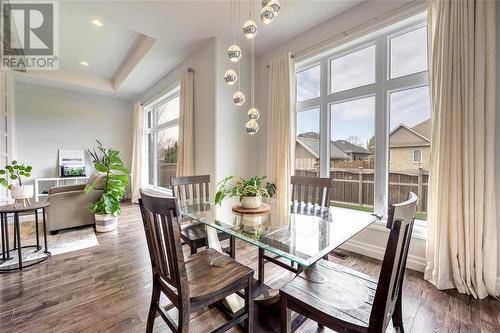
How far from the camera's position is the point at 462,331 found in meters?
1.43

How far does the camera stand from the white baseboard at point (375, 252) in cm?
220

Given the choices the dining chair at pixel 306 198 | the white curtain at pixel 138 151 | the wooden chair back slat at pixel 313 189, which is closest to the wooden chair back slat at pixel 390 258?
the dining chair at pixel 306 198

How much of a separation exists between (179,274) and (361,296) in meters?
0.96

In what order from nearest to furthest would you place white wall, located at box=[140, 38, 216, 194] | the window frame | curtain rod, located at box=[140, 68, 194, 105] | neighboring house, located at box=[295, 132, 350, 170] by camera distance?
neighboring house, located at box=[295, 132, 350, 170] → white wall, located at box=[140, 38, 216, 194] → curtain rod, located at box=[140, 68, 194, 105] → the window frame

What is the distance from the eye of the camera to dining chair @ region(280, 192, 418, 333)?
33.3 inches

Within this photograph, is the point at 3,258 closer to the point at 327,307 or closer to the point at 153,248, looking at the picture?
the point at 153,248

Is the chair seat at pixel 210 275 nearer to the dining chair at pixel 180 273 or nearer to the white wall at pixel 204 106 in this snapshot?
the dining chair at pixel 180 273

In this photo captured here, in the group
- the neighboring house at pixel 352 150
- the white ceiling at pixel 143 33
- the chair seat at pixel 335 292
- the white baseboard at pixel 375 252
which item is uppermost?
the white ceiling at pixel 143 33

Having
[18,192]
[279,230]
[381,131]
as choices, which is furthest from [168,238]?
[381,131]

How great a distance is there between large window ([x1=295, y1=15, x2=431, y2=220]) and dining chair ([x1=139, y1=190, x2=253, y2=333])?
1.96 metres

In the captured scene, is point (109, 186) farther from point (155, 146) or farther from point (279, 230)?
point (279, 230)

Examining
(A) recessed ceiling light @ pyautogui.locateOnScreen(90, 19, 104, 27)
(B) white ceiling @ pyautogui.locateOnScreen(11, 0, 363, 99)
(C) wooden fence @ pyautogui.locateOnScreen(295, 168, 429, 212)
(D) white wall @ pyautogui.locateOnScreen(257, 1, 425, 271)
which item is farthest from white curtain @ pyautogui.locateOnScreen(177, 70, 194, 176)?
(C) wooden fence @ pyautogui.locateOnScreen(295, 168, 429, 212)

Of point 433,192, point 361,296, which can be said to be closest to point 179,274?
point 361,296

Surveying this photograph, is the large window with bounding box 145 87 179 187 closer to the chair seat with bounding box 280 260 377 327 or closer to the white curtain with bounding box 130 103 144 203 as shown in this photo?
the white curtain with bounding box 130 103 144 203
